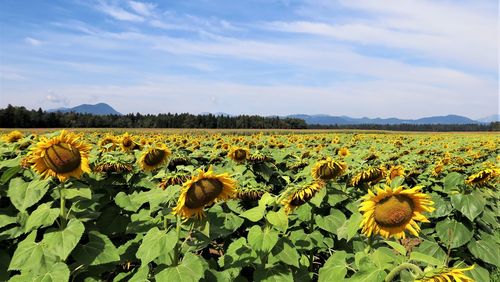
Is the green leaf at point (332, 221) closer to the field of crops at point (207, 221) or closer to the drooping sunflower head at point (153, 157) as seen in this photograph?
the field of crops at point (207, 221)

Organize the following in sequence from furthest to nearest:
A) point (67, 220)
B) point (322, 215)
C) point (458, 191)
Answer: point (458, 191) < point (322, 215) < point (67, 220)

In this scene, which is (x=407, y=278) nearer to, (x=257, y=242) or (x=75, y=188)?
(x=257, y=242)

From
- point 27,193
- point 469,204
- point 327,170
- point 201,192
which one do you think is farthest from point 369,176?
point 27,193

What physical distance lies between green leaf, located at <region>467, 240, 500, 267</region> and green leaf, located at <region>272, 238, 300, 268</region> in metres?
2.34

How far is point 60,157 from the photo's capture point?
3092mm

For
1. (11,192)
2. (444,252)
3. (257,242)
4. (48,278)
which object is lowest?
(444,252)

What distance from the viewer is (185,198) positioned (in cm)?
266

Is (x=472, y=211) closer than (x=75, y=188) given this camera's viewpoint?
No

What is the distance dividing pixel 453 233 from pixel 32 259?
416 centimetres

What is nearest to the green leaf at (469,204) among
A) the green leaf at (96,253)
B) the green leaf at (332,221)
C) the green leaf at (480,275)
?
the green leaf at (480,275)

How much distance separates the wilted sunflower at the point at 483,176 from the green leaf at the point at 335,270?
235cm

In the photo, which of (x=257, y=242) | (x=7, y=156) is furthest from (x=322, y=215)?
(x=7, y=156)

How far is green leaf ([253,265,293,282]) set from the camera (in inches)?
119

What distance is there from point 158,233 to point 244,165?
2.90 meters
